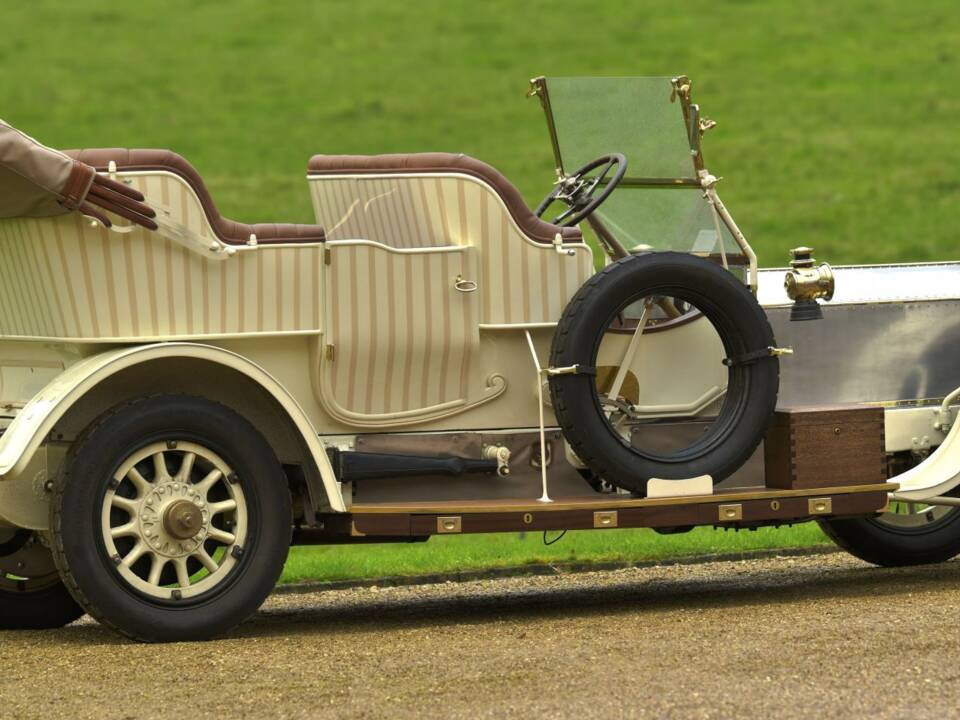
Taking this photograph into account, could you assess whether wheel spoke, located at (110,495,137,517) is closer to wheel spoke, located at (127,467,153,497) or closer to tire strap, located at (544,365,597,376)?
wheel spoke, located at (127,467,153,497)

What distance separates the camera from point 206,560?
6723 mm

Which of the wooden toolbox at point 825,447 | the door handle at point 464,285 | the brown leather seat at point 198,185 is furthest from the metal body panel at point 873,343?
the brown leather seat at point 198,185

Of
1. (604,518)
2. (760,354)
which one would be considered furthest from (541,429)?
(760,354)

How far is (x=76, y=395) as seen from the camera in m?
6.48

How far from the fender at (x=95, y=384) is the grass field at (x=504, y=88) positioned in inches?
578

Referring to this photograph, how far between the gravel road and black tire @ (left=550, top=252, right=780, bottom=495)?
62 cm

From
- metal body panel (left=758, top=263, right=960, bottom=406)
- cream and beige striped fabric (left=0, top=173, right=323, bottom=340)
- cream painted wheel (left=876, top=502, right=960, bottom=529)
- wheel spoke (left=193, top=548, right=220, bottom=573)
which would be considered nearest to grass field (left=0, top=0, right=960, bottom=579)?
cream painted wheel (left=876, top=502, right=960, bottom=529)

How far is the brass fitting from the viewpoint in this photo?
7609 millimetres

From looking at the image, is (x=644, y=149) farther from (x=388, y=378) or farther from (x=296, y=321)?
(x=296, y=321)

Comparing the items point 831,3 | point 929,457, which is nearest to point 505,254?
point 929,457

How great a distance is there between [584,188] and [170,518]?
2617mm

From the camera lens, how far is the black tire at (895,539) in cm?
856

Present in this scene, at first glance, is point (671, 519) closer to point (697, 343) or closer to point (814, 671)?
point (697, 343)

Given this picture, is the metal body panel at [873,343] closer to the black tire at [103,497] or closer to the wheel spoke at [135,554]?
the black tire at [103,497]
